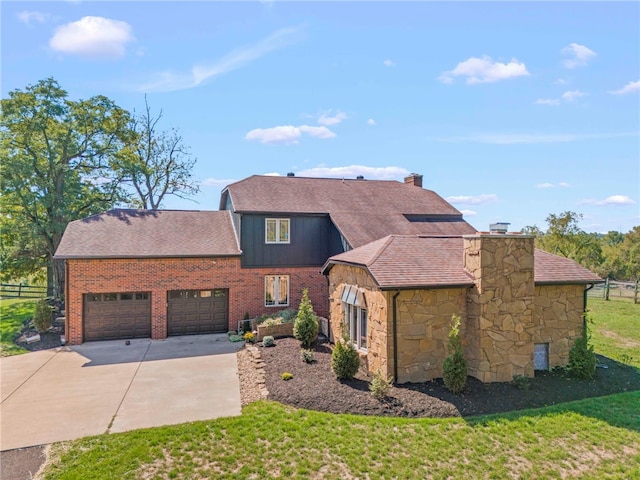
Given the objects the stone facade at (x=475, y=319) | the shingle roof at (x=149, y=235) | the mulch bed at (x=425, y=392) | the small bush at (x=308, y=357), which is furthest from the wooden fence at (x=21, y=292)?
the stone facade at (x=475, y=319)

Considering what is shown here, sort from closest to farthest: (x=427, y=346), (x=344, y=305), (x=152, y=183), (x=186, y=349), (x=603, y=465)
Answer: (x=603, y=465)
(x=427, y=346)
(x=344, y=305)
(x=186, y=349)
(x=152, y=183)

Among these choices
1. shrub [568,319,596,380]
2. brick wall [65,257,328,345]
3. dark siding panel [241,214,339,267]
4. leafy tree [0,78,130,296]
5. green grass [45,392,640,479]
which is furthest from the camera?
leafy tree [0,78,130,296]

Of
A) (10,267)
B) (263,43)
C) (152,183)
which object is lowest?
(10,267)

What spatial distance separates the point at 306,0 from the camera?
37.2 ft

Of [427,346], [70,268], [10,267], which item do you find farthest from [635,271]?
[10,267]

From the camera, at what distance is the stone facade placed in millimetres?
9969

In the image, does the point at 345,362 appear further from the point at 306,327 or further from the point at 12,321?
the point at 12,321

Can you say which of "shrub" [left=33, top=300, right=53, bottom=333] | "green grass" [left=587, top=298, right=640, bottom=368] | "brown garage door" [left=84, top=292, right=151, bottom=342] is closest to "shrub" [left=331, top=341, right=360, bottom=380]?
"green grass" [left=587, top=298, right=640, bottom=368]

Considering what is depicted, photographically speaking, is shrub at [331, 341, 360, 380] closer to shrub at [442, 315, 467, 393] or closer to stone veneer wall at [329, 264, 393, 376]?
stone veneer wall at [329, 264, 393, 376]

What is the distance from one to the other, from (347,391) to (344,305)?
142 inches

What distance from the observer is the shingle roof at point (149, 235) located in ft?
49.9

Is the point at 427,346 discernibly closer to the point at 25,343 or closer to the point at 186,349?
→ the point at 186,349

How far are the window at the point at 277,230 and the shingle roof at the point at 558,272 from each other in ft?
34.6

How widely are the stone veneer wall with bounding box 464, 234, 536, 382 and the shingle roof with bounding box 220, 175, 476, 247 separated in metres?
6.37
